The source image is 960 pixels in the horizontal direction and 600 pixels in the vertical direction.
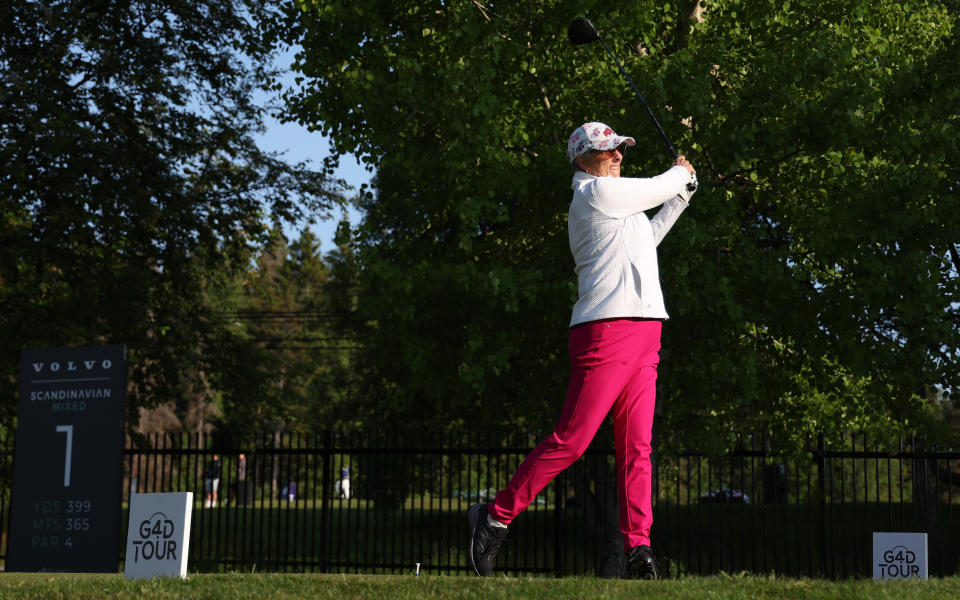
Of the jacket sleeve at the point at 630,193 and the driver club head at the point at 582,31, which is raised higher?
the driver club head at the point at 582,31

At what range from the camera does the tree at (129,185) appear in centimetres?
1728

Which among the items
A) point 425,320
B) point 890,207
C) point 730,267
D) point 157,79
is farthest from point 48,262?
point 890,207

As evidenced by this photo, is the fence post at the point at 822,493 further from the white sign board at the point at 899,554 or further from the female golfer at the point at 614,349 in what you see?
the female golfer at the point at 614,349

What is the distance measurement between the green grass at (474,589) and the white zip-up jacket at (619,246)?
132cm

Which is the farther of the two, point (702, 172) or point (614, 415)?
point (702, 172)

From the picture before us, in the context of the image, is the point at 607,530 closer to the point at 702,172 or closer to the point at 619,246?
the point at 702,172

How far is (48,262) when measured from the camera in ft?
58.7

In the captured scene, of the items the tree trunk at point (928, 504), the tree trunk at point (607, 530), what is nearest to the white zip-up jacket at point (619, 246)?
the tree trunk at point (607, 530)

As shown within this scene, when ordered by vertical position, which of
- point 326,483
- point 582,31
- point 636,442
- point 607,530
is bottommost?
point 607,530

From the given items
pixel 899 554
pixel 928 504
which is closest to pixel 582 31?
pixel 899 554

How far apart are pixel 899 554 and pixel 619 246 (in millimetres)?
6578

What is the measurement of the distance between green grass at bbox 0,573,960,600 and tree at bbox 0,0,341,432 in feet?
39.4

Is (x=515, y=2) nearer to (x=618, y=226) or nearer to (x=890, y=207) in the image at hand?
(x=890, y=207)

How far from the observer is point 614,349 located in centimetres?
523
